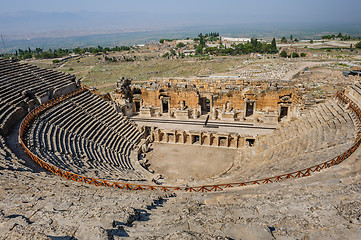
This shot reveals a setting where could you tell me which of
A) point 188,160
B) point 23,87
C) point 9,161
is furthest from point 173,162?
point 23,87

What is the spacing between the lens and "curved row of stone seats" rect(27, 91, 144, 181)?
17005 millimetres

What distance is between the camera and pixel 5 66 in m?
25.7

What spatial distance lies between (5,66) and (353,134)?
33765mm

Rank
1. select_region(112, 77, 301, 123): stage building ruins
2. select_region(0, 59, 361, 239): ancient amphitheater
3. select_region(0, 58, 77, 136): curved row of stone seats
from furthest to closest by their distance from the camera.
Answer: select_region(112, 77, 301, 123): stage building ruins, select_region(0, 58, 77, 136): curved row of stone seats, select_region(0, 59, 361, 239): ancient amphitheater

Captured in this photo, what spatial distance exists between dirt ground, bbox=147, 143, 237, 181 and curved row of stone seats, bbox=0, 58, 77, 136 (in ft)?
40.8

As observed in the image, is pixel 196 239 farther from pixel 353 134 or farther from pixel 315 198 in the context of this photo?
pixel 353 134

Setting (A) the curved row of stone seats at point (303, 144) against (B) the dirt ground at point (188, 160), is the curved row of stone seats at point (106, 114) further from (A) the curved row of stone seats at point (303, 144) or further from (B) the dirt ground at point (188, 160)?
(A) the curved row of stone seats at point (303, 144)

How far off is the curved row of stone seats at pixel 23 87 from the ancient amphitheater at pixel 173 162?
0.36ft

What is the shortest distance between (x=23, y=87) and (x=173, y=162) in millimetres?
17184

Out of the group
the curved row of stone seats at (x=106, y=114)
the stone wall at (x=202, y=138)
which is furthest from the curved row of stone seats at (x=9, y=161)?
the stone wall at (x=202, y=138)

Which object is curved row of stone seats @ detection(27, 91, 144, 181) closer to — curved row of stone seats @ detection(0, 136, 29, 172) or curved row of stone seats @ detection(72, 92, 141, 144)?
curved row of stone seats @ detection(72, 92, 141, 144)

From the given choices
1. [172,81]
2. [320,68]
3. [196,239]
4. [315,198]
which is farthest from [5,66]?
[320,68]

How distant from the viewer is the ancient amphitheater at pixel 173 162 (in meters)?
8.87

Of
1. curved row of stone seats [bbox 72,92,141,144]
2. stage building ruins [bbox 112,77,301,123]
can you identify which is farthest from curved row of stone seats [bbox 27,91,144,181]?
stage building ruins [bbox 112,77,301,123]
